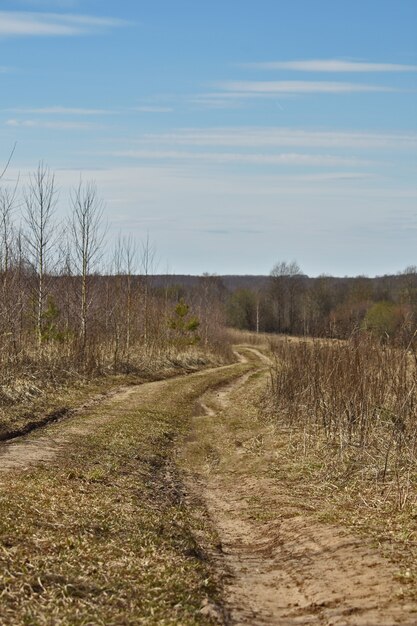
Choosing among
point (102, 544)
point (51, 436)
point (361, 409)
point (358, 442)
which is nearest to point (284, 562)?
point (102, 544)

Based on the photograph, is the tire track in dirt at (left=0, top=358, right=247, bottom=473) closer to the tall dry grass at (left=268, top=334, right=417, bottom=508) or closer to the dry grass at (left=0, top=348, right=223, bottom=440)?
the dry grass at (left=0, top=348, right=223, bottom=440)

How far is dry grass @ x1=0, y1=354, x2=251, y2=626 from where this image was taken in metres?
6.40

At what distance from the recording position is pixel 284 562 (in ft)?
28.1

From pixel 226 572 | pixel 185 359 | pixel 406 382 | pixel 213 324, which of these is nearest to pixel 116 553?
pixel 226 572

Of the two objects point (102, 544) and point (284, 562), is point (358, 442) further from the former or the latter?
point (102, 544)

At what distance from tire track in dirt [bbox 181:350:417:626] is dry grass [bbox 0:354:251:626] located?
36 cm

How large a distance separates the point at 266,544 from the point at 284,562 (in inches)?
33.7

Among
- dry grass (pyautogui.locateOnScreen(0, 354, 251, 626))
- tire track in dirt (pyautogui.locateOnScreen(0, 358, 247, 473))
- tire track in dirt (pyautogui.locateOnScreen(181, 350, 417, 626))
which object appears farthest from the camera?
tire track in dirt (pyautogui.locateOnScreen(0, 358, 247, 473))

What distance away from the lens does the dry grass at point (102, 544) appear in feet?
21.0

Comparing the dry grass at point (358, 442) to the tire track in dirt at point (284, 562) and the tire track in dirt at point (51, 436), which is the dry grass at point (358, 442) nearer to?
the tire track in dirt at point (284, 562)

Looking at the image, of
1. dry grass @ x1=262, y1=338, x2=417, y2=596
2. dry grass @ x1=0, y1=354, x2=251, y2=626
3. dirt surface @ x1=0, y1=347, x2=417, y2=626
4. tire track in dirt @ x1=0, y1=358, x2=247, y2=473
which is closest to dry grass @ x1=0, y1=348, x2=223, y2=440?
tire track in dirt @ x1=0, y1=358, x2=247, y2=473

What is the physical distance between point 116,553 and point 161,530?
1.39 meters

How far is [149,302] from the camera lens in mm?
42562

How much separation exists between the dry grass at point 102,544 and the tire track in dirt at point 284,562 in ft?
1.19
